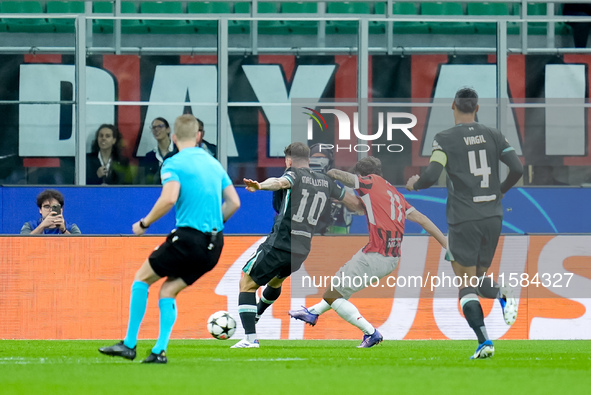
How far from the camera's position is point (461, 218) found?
8039 mm

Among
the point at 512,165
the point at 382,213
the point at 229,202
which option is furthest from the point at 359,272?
the point at 229,202

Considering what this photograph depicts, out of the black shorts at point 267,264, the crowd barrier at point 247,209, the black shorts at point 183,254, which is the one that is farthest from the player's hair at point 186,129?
the crowd barrier at point 247,209

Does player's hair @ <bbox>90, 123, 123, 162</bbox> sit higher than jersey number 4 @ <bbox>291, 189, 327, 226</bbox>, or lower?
higher

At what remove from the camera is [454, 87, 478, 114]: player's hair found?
796 cm

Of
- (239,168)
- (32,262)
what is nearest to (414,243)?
(239,168)

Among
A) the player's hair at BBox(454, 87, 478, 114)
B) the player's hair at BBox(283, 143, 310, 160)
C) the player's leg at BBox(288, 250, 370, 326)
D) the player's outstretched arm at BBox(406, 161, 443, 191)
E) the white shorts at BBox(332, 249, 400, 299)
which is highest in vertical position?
the player's hair at BBox(454, 87, 478, 114)

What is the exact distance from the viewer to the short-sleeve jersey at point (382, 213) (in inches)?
395

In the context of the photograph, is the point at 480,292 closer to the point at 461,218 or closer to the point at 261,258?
the point at 461,218

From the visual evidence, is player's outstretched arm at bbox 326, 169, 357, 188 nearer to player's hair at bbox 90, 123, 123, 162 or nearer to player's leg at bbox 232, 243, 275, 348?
player's leg at bbox 232, 243, 275, 348

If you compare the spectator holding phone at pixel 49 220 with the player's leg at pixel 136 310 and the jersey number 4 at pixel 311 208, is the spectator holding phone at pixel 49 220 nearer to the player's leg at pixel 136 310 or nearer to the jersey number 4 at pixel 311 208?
the jersey number 4 at pixel 311 208

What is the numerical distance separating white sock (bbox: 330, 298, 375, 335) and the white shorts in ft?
0.31

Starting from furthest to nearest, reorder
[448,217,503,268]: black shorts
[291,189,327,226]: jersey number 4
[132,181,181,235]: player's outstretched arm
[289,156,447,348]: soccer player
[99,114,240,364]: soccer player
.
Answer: [289,156,447,348]: soccer player < [291,189,327,226]: jersey number 4 < [448,217,503,268]: black shorts < [99,114,240,364]: soccer player < [132,181,181,235]: player's outstretched arm

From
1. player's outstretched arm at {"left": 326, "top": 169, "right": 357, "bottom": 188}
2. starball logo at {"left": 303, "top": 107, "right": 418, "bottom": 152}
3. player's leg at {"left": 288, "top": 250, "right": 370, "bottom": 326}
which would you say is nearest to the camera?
player's leg at {"left": 288, "top": 250, "right": 370, "bottom": 326}

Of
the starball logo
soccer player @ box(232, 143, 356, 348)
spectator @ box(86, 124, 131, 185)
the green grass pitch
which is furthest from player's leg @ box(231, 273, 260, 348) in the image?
spectator @ box(86, 124, 131, 185)
